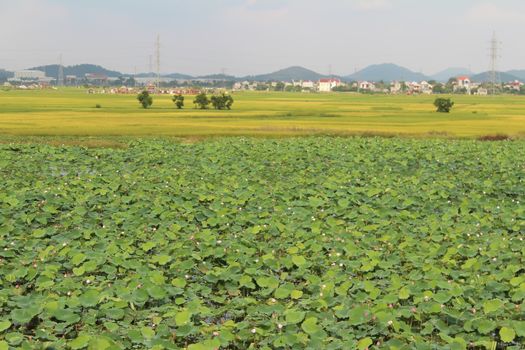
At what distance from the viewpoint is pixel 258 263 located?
777 centimetres

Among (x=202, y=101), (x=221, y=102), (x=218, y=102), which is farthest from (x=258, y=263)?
(x=202, y=101)

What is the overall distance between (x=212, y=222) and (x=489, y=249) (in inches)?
178

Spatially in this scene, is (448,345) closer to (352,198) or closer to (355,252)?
(355,252)

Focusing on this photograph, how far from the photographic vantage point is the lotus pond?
5.55 metres

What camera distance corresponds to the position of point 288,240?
29.3 feet

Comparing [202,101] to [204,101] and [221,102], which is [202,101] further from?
[221,102]

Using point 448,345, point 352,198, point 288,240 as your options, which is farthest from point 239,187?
point 448,345

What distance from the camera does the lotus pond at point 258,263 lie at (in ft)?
18.2

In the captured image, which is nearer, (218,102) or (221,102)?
(221,102)

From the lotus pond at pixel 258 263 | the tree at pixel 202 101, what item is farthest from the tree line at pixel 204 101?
the lotus pond at pixel 258 263

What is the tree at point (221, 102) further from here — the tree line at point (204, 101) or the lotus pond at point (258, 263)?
the lotus pond at point (258, 263)

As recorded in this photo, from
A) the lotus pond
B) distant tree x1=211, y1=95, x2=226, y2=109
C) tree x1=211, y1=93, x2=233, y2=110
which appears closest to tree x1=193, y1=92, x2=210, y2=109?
tree x1=211, y1=93, x2=233, y2=110

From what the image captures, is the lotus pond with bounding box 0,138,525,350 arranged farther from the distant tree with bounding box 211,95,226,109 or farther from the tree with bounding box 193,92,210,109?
the distant tree with bounding box 211,95,226,109

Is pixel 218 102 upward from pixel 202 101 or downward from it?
downward
